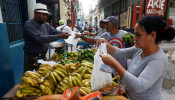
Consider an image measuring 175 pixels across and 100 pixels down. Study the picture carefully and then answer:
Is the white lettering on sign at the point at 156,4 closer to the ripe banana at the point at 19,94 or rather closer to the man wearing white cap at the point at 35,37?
the man wearing white cap at the point at 35,37

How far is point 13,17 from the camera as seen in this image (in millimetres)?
4211

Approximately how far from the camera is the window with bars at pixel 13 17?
3750 millimetres

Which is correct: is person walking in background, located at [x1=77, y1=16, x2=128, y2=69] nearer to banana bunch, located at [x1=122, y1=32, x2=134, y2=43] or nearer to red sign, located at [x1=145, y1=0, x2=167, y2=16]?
banana bunch, located at [x1=122, y1=32, x2=134, y2=43]

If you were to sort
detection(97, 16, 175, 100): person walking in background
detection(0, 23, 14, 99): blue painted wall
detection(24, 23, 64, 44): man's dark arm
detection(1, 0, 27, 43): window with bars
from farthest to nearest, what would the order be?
detection(1, 0, 27, 43): window with bars < detection(24, 23, 64, 44): man's dark arm < detection(0, 23, 14, 99): blue painted wall < detection(97, 16, 175, 100): person walking in background

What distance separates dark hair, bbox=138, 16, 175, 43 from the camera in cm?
135

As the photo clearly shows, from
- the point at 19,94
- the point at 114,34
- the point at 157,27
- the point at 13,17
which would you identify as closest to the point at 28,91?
the point at 19,94

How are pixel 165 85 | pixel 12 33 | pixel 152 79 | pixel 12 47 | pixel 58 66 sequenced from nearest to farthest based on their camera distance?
pixel 152 79 → pixel 58 66 → pixel 12 47 → pixel 12 33 → pixel 165 85

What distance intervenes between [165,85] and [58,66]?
14.0ft

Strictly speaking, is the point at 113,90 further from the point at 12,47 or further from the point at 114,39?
the point at 12,47

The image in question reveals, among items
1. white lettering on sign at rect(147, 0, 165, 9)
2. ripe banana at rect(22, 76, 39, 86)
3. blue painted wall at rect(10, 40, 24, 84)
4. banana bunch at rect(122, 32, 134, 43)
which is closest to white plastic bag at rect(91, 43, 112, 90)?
ripe banana at rect(22, 76, 39, 86)

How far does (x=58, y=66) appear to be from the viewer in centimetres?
217

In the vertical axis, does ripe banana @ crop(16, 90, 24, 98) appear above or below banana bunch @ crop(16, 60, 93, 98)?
below

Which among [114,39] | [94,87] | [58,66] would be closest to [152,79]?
[94,87]

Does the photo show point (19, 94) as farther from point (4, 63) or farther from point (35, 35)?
point (35, 35)
